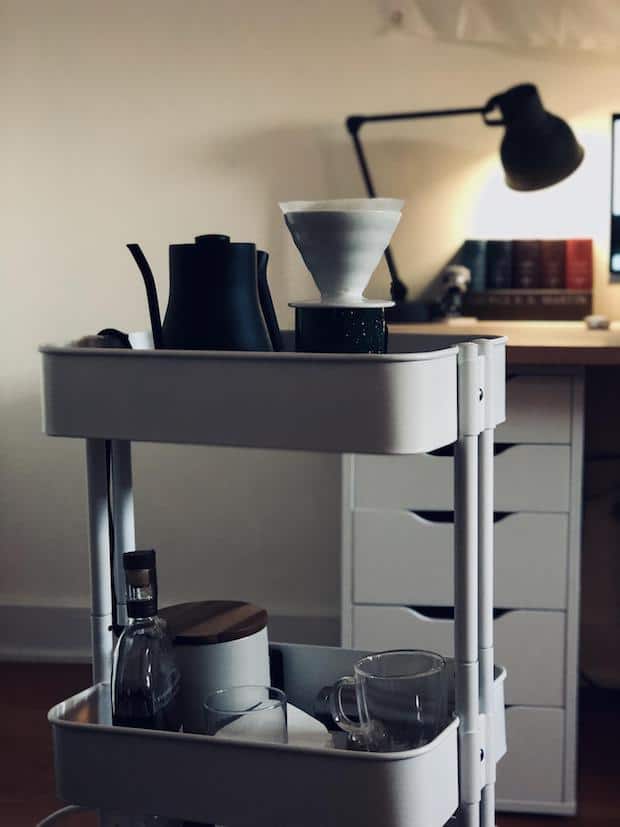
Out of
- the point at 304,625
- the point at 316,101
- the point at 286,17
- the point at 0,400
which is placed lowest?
the point at 304,625

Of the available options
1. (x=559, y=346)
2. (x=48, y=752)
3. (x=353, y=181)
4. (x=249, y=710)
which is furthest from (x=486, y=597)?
(x=353, y=181)

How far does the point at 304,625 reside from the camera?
2729mm

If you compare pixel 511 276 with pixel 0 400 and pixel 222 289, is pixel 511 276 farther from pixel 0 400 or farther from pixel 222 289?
pixel 222 289

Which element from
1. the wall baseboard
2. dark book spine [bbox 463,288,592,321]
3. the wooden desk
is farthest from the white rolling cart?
the wall baseboard

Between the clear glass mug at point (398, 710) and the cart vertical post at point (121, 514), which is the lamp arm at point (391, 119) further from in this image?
the clear glass mug at point (398, 710)

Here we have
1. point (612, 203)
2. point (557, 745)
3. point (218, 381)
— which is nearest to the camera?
point (218, 381)

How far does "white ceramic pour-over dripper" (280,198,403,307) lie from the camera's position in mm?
996

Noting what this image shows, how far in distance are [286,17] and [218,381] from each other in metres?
1.89

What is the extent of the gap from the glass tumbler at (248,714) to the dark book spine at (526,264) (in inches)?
65.2

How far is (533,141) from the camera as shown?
2299 millimetres

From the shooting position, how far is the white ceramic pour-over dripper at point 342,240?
39.2 inches

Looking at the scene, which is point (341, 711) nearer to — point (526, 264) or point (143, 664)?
point (143, 664)

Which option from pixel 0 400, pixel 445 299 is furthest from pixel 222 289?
pixel 0 400

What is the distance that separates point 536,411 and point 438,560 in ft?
0.99
